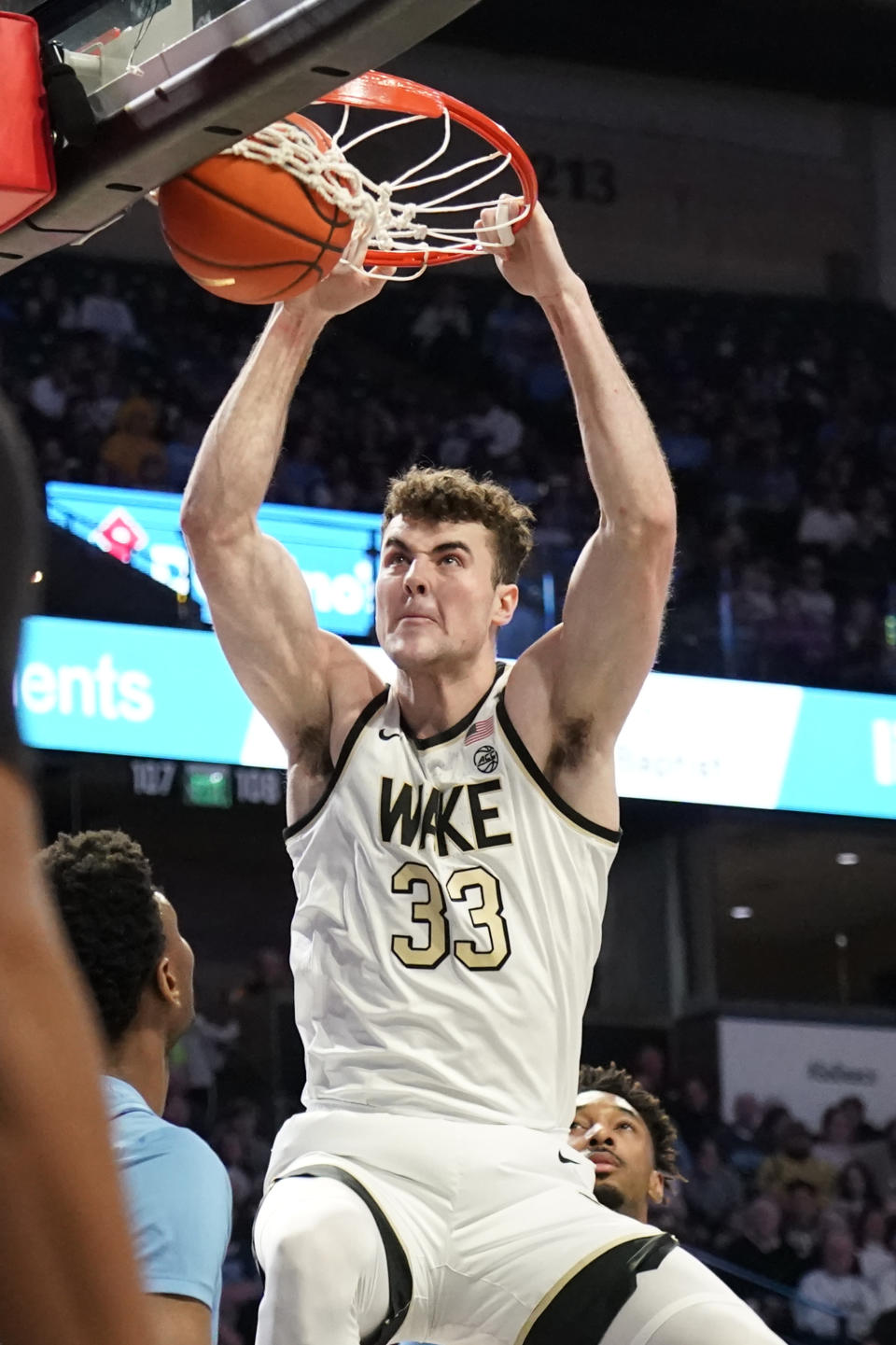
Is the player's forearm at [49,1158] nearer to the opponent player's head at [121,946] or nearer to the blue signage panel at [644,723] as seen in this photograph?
the opponent player's head at [121,946]

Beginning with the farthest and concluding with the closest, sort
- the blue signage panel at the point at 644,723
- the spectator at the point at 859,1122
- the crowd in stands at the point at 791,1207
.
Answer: the spectator at the point at 859,1122
the blue signage panel at the point at 644,723
the crowd in stands at the point at 791,1207

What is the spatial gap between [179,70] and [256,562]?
1.08 m

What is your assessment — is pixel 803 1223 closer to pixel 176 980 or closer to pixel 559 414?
pixel 559 414

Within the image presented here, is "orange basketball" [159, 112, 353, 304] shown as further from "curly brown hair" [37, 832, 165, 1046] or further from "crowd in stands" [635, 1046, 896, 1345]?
"crowd in stands" [635, 1046, 896, 1345]

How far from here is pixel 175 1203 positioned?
8.71ft

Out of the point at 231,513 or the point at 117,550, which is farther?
the point at 117,550

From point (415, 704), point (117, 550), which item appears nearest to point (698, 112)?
point (117, 550)

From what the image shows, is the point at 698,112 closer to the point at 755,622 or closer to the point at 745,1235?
the point at 755,622

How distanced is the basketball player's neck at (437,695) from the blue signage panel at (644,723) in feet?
26.0

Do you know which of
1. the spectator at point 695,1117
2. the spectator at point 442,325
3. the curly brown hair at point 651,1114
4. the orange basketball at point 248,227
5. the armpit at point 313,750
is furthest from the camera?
the spectator at point 442,325

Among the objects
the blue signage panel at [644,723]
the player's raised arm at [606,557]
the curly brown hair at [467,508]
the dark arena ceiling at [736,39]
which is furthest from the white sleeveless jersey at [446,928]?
the dark arena ceiling at [736,39]

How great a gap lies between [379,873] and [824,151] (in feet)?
52.3

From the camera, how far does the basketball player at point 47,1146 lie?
1006 millimetres

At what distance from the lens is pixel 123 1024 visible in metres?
2.95
